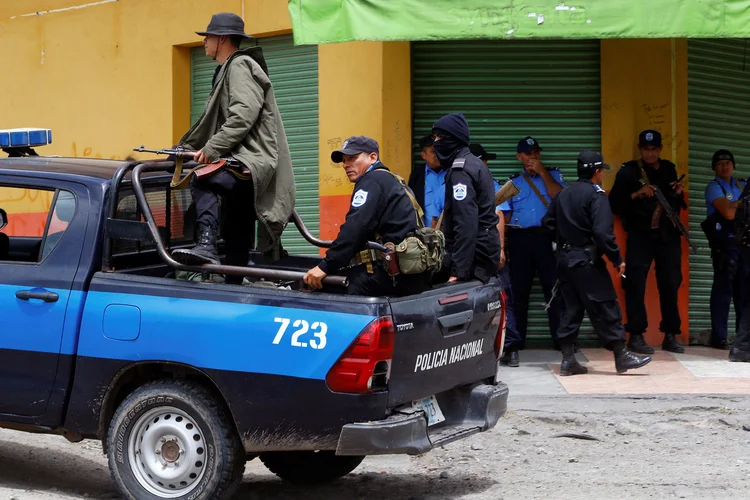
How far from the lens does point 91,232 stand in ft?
18.4

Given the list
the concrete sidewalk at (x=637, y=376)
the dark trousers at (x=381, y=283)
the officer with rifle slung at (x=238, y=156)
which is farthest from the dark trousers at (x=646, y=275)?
the dark trousers at (x=381, y=283)

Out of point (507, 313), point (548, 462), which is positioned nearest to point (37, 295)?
point (548, 462)

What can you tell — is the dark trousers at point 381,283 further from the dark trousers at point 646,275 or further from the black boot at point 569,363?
the dark trousers at point 646,275

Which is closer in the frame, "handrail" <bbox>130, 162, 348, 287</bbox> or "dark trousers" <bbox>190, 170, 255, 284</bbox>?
"handrail" <bbox>130, 162, 348, 287</bbox>

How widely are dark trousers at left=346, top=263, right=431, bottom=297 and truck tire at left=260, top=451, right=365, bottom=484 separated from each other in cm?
110

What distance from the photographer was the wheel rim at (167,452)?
17.5ft

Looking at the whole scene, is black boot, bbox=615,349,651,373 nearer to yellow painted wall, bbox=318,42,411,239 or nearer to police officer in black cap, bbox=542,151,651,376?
police officer in black cap, bbox=542,151,651,376

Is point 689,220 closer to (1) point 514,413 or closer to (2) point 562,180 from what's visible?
(2) point 562,180

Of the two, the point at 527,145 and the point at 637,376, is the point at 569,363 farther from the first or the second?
the point at 527,145

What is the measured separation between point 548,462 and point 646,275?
4083mm

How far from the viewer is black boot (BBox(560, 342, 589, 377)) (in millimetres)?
9477

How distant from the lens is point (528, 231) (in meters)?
10.3

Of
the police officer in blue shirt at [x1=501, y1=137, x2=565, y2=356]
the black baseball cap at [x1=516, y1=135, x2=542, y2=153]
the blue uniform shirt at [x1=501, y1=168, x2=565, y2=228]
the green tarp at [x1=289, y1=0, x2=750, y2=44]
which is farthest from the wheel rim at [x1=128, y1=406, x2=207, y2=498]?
the black baseball cap at [x1=516, y1=135, x2=542, y2=153]

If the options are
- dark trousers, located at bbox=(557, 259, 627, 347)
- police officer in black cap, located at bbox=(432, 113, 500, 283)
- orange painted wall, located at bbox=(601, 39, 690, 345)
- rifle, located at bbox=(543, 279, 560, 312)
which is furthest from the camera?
orange painted wall, located at bbox=(601, 39, 690, 345)
